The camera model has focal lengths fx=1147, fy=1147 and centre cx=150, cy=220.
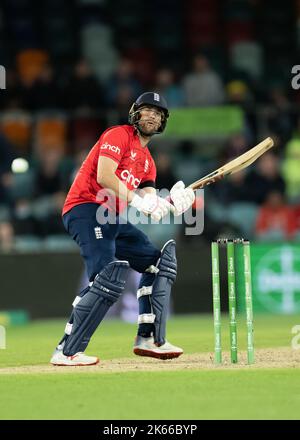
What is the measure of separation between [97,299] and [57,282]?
6139 millimetres

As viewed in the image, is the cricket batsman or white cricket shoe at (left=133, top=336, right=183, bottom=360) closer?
the cricket batsman

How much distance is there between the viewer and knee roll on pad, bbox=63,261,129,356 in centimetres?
813

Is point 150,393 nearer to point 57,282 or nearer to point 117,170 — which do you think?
point 117,170

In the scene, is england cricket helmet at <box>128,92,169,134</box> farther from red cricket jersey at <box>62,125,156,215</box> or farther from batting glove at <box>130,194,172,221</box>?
batting glove at <box>130,194,172,221</box>

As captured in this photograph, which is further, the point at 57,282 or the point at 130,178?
the point at 57,282

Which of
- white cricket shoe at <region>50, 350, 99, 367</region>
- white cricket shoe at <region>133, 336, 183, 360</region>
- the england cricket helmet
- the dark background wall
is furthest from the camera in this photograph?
the dark background wall

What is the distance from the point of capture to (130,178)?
8625 mm

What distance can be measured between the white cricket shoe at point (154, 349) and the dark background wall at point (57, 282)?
5.42 meters

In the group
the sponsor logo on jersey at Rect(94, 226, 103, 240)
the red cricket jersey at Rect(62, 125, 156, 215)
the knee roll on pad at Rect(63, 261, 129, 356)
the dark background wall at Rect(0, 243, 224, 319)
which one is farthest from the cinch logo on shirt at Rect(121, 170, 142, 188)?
the dark background wall at Rect(0, 243, 224, 319)

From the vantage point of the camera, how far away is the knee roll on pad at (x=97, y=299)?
26.7 ft

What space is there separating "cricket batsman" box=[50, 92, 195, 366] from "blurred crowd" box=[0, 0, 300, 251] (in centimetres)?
531

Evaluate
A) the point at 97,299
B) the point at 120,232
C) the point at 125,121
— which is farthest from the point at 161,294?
the point at 125,121

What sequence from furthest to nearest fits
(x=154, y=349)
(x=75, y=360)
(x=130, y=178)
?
(x=154, y=349) → (x=130, y=178) → (x=75, y=360)

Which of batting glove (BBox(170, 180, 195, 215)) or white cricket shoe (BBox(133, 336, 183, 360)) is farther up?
batting glove (BBox(170, 180, 195, 215))
